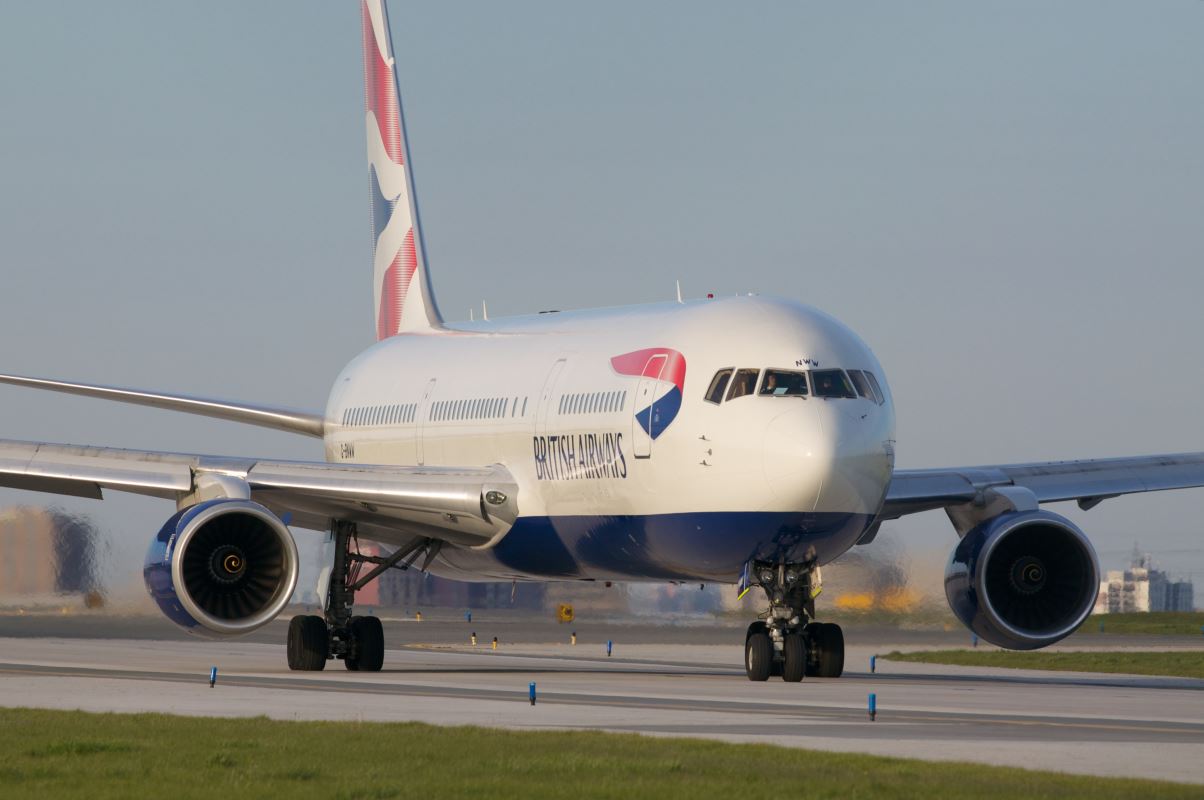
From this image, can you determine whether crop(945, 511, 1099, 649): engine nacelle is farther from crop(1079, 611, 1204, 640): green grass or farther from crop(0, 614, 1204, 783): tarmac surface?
crop(1079, 611, 1204, 640): green grass

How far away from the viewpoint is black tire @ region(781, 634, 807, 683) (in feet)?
75.0

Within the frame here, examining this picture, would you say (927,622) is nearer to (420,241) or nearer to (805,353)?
(420,241)

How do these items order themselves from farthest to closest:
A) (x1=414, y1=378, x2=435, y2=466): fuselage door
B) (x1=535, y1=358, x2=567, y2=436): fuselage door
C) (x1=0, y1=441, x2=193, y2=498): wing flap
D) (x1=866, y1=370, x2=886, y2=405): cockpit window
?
(x1=414, y1=378, x2=435, y2=466): fuselage door, (x1=535, y1=358, x2=567, y2=436): fuselage door, (x1=0, y1=441, x2=193, y2=498): wing flap, (x1=866, y1=370, x2=886, y2=405): cockpit window

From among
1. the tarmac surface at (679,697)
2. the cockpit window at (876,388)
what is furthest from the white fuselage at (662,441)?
the tarmac surface at (679,697)

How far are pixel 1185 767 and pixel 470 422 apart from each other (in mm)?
15910

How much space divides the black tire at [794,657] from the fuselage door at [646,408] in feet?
8.45

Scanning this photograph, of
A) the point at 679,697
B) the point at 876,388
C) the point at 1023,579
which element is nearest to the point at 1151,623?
the point at 1023,579

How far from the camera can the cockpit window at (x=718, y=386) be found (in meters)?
22.5

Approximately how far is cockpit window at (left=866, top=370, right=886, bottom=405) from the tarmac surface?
3.10 m

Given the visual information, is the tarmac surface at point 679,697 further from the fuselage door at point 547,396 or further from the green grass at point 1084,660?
the fuselage door at point 547,396

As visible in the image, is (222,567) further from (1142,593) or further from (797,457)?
(1142,593)

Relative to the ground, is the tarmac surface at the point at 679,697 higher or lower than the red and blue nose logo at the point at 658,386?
lower

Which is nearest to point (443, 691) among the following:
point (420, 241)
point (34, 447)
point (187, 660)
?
point (34, 447)

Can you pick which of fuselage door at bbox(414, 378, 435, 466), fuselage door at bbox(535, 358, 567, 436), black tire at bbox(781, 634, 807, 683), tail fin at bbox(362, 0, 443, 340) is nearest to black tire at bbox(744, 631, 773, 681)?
black tire at bbox(781, 634, 807, 683)
